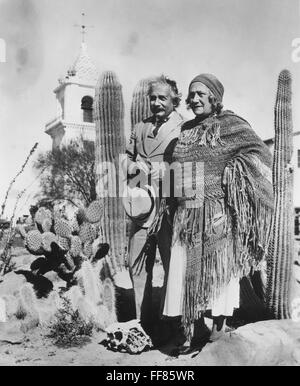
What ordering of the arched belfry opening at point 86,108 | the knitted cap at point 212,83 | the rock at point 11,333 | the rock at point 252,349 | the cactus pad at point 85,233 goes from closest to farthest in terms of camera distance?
the rock at point 252,349, the knitted cap at point 212,83, the rock at point 11,333, the cactus pad at point 85,233, the arched belfry opening at point 86,108

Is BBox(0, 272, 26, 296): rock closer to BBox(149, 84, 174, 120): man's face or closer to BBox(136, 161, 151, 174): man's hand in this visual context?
BBox(136, 161, 151, 174): man's hand

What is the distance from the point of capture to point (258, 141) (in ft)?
14.2

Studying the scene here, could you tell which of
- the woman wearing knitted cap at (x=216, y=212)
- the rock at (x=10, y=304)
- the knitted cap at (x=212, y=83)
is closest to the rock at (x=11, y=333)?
the rock at (x=10, y=304)

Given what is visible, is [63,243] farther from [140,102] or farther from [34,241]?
[140,102]

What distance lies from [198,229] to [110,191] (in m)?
1.16

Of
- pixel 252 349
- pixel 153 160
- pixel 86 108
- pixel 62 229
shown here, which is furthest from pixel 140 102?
pixel 252 349

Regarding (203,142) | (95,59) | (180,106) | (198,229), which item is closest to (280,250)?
(198,229)

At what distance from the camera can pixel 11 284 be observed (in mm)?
5828

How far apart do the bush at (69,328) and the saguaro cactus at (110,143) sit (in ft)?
2.43

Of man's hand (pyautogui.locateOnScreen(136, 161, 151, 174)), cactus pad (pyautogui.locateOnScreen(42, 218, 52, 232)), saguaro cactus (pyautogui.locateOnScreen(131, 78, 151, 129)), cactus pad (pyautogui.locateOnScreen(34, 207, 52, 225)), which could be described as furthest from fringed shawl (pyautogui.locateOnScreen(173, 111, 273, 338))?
cactus pad (pyautogui.locateOnScreen(34, 207, 52, 225))

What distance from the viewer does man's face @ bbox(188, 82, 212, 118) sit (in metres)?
Result: 4.39

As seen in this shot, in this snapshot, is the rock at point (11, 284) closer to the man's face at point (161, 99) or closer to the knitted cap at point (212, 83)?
the man's face at point (161, 99)

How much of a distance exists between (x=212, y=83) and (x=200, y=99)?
0.52 ft

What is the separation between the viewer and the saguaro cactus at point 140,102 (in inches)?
194
